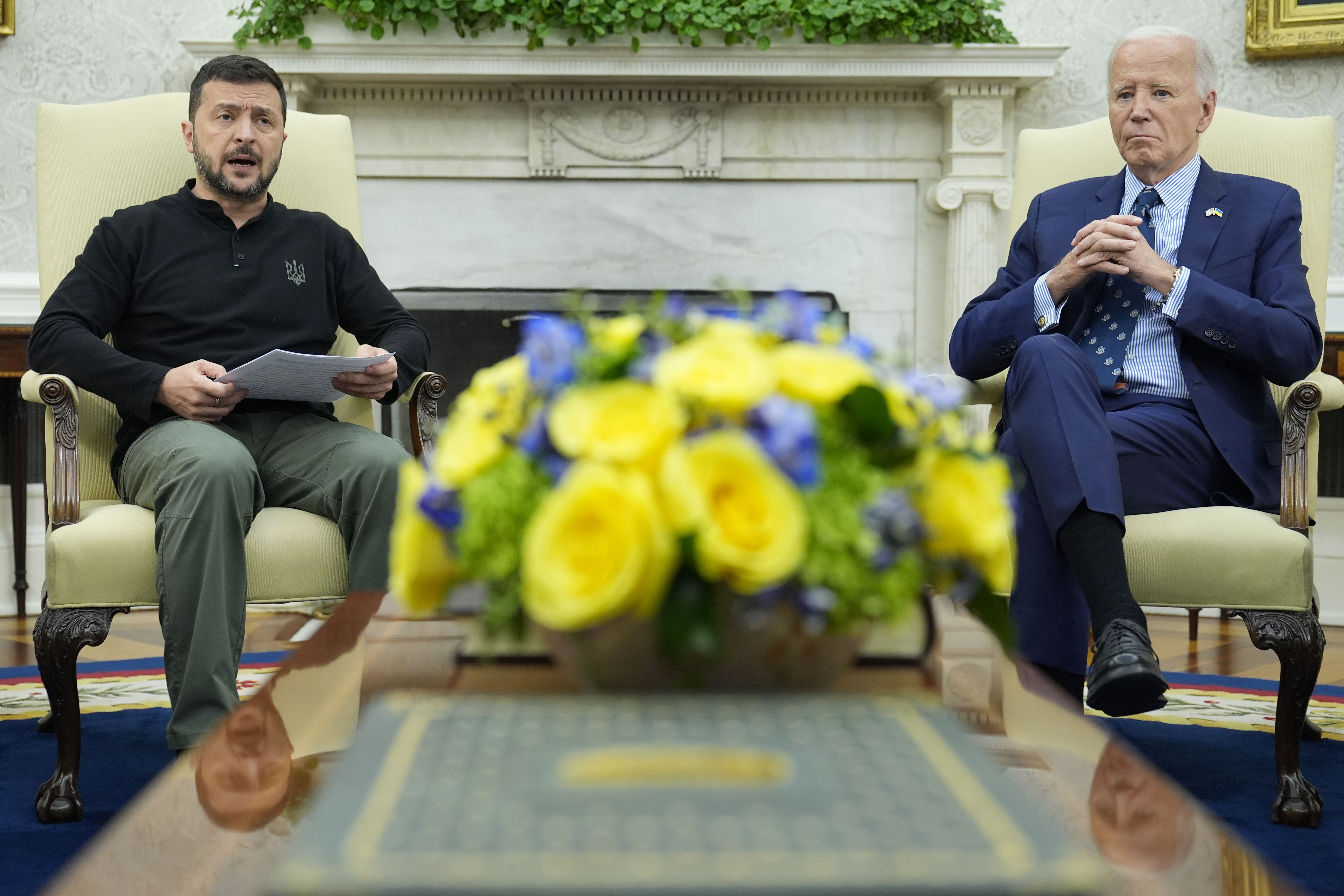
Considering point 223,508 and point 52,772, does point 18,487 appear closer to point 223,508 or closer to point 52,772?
point 52,772

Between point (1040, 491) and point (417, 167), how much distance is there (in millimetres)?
2396

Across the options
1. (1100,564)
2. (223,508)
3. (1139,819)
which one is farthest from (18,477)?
(1139,819)

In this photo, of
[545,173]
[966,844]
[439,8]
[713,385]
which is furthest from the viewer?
[545,173]

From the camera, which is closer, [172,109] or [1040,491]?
[1040,491]

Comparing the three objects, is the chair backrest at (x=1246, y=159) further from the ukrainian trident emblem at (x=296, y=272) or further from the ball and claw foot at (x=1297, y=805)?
the ukrainian trident emblem at (x=296, y=272)

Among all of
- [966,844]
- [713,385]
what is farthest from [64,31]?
[966,844]

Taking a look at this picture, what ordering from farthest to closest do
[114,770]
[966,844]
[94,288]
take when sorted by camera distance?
[94,288], [114,770], [966,844]

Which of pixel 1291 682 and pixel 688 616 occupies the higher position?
pixel 688 616

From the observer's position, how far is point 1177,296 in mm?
1694

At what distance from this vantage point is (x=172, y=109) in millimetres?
2088

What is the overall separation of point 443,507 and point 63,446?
1226 millimetres

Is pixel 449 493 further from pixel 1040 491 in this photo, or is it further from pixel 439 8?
pixel 439 8

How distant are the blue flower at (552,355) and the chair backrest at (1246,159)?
1.67m

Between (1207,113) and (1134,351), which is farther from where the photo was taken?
(1207,113)
